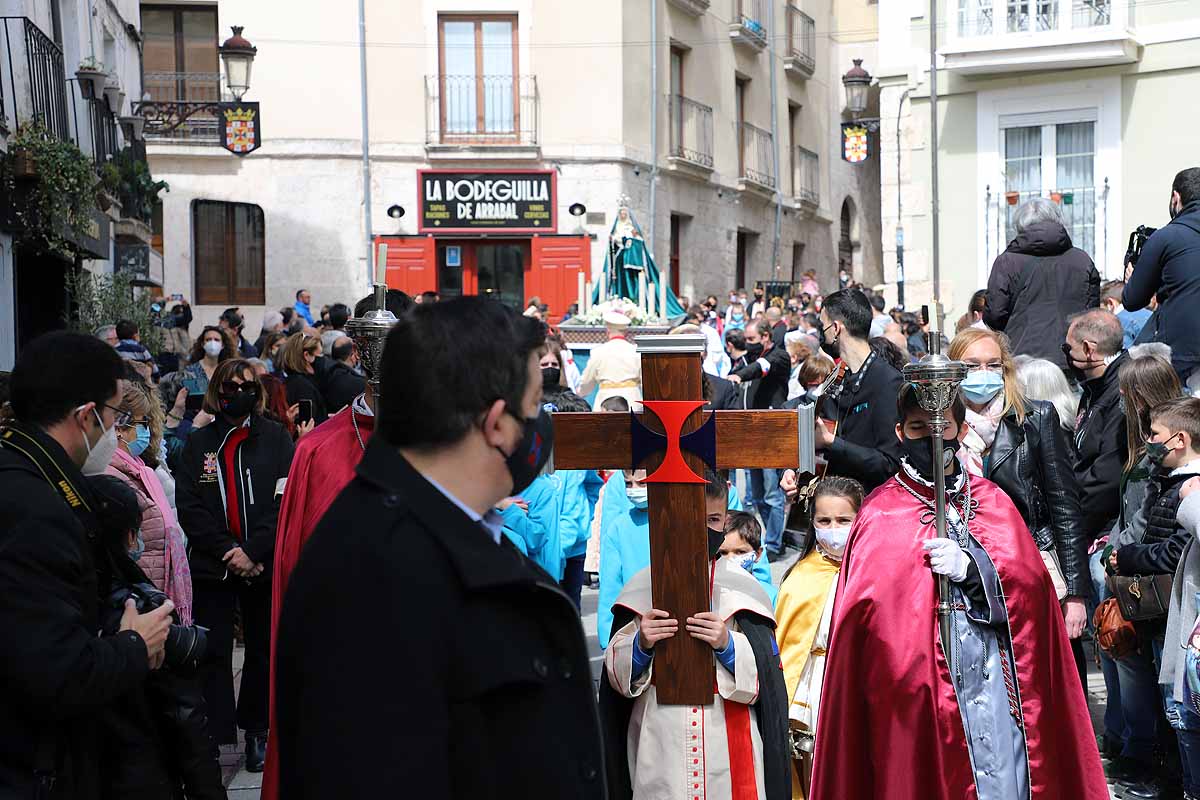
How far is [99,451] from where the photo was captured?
3.74m

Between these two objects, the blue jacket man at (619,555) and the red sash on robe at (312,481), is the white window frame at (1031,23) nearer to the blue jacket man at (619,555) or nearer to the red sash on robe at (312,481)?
the blue jacket man at (619,555)

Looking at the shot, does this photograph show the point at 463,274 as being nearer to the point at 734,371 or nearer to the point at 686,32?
the point at 686,32

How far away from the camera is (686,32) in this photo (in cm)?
2922

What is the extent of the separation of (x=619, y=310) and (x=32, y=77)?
26.3 feet

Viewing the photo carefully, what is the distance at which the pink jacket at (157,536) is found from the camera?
5695mm

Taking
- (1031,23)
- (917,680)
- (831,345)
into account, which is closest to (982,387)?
(831,345)

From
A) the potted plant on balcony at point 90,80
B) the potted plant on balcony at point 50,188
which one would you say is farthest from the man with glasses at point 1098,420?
the potted plant on balcony at point 90,80

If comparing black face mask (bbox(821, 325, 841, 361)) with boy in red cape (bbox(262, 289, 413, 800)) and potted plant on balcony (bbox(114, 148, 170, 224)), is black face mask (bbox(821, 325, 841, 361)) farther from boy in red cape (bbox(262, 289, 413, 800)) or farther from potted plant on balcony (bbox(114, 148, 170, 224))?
potted plant on balcony (bbox(114, 148, 170, 224))

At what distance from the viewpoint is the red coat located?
4.45 meters

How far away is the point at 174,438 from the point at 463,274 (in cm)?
1788

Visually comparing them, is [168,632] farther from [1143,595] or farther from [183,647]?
[1143,595]

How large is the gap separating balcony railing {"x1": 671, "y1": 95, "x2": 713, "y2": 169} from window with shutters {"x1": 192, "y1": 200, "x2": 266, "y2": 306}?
8.22 meters

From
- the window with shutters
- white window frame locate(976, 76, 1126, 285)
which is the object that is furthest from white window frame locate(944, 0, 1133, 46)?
the window with shutters

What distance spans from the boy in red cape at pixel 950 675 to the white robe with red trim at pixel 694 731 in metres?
0.50
